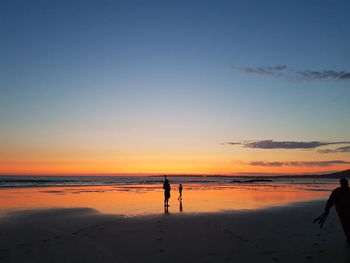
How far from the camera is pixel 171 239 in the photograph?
39.9 feet

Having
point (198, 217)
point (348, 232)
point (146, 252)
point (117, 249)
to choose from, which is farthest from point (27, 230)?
point (348, 232)

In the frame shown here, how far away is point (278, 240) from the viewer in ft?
39.1

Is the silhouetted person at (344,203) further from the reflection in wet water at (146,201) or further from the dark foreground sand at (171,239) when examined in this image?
the reflection in wet water at (146,201)

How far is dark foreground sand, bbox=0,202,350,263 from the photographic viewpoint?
9.68m

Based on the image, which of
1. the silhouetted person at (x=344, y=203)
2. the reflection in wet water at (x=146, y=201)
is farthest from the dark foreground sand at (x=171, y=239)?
the reflection in wet water at (x=146, y=201)

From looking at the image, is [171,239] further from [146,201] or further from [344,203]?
[146,201]

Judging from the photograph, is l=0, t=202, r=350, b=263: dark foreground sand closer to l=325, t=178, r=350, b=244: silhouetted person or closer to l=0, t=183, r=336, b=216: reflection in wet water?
l=325, t=178, r=350, b=244: silhouetted person

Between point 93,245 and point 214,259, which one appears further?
point 93,245

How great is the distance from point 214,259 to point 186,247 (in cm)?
168

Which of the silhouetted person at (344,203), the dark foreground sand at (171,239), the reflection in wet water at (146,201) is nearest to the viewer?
the dark foreground sand at (171,239)

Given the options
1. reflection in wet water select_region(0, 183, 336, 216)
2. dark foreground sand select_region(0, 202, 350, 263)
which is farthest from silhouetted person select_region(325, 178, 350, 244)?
reflection in wet water select_region(0, 183, 336, 216)

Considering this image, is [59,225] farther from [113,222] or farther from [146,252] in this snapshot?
[146,252]

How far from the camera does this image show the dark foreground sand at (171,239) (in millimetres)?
9680

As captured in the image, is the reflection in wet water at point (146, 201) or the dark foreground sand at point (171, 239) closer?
the dark foreground sand at point (171, 239)
